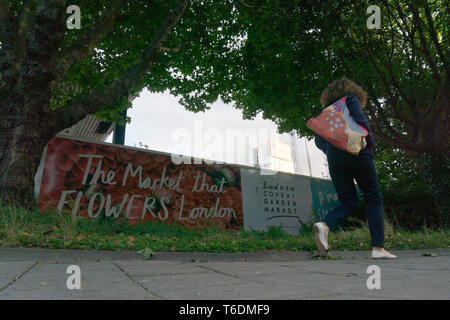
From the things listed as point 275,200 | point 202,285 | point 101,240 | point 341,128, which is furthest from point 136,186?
point 202,285

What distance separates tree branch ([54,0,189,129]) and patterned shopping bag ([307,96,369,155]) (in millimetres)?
4138

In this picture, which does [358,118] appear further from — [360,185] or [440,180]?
[440,180]

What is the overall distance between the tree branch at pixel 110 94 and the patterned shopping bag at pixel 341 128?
163 inches

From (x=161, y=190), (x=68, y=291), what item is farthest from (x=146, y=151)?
(x=68, y=291)

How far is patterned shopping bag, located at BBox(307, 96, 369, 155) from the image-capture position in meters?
3.38

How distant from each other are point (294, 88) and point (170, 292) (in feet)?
28.9

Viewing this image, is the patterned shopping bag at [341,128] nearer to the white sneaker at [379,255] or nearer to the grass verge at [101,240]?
the white sneaker at [379,255]

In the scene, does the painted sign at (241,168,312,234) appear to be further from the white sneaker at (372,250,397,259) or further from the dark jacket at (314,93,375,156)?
the dark jacket at (314,93,375,156)

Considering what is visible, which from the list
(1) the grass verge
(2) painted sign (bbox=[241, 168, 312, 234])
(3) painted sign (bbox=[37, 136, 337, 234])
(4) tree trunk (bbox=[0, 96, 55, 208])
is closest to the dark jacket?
(1) the grass verge

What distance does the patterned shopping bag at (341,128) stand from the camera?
3383 millimetres

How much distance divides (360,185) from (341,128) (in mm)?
783

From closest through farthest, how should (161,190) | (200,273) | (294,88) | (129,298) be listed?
(129,298), (200,273), (161,190), (294,88)
